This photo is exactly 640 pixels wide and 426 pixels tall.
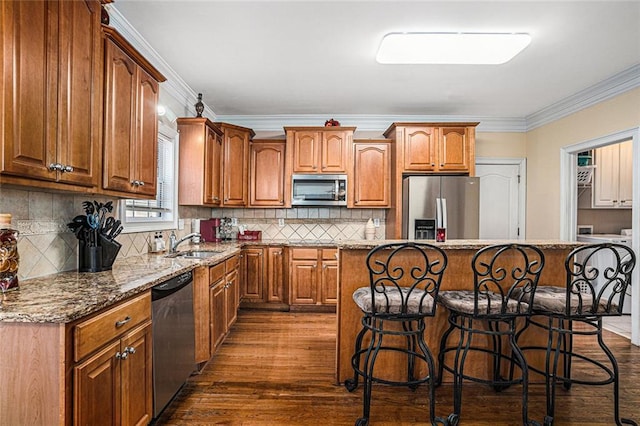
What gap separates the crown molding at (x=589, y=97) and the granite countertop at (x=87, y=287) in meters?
2.16

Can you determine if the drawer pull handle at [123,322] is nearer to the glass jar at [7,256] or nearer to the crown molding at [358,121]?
the glass jar at [7,256]

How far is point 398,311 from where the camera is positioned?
203cm

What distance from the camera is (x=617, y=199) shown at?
4.77 metres

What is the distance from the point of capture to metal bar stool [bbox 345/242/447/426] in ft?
6.42

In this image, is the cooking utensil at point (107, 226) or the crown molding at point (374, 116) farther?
the crown molding at point (374, 116)

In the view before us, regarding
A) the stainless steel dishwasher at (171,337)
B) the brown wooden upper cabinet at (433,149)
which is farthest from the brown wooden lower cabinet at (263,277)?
the stainless steel dishwasher at (171,337)

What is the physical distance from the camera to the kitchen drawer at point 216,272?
270cm

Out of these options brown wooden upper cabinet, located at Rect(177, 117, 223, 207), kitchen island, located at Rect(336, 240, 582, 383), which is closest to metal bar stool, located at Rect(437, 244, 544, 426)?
kitchen island, located at Rect(336, 240, 582, 383)

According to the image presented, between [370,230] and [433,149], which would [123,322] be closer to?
[370,230]

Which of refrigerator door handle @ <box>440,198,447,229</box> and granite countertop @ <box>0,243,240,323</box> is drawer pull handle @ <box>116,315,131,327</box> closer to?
granite countertop @ <box>0,243,240,323</box>

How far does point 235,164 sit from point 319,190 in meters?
1.14

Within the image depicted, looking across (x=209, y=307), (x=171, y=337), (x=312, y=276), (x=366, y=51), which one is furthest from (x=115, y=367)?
(x=312, y=276)

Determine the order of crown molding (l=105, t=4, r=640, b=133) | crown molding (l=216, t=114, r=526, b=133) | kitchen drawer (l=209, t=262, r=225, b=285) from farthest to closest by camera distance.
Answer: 1. crown molding (l=216, t=114, r=526, b=133)
2. crown molding (l=105, t=4, r=640, b=133)
3. kitchen drawer (l=209, t=262, r=225, b=285)

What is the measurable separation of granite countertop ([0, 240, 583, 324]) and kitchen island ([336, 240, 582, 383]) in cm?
9
